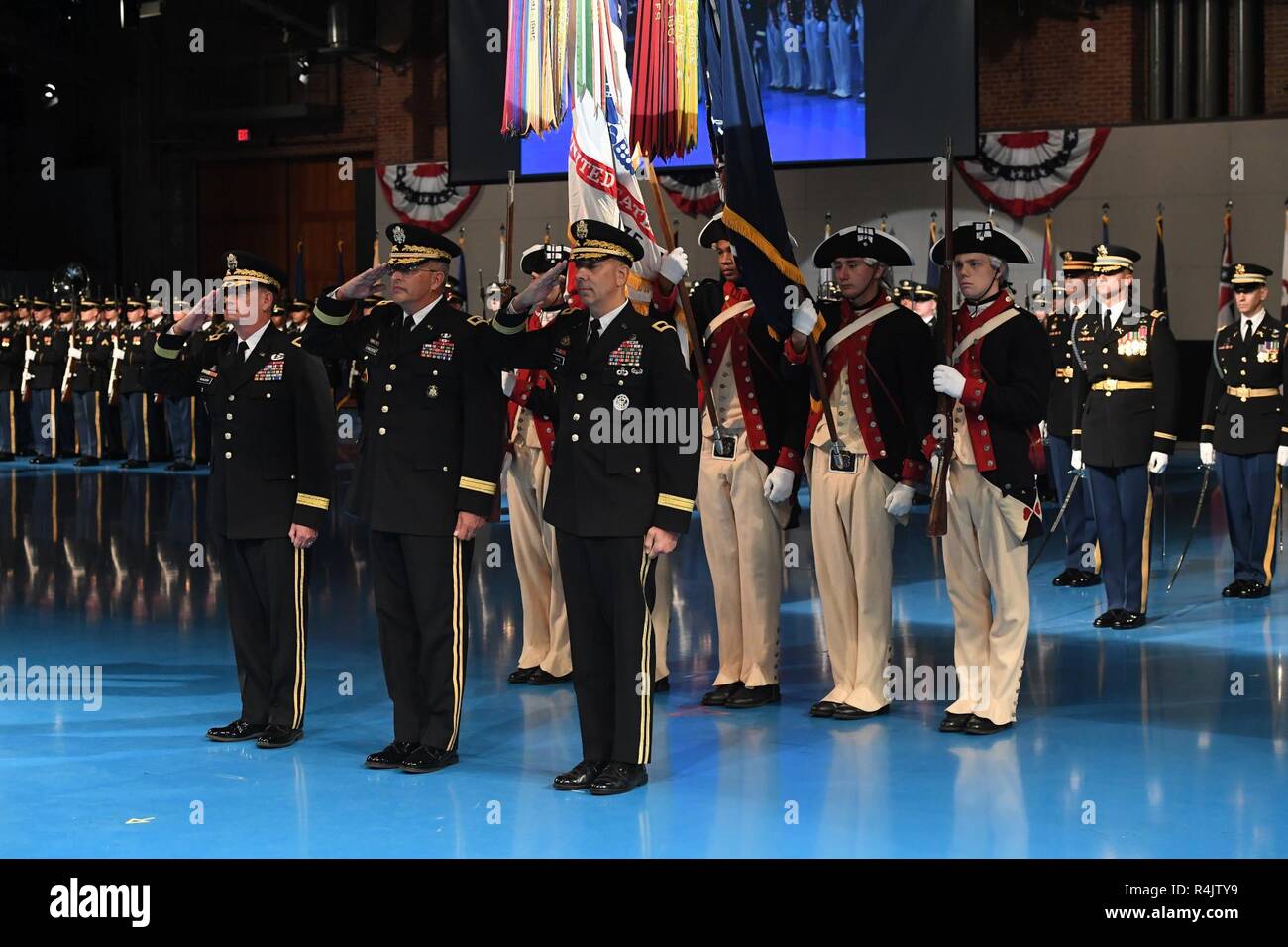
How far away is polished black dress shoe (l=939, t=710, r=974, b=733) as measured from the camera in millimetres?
5426

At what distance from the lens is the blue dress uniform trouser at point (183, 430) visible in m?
15.5

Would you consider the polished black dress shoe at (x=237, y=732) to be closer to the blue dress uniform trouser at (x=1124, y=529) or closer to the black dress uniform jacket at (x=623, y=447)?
the black dress uniform jacket at (x=623, y=447)

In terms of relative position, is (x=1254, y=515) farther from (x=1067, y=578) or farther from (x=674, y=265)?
(x=674, y=265)

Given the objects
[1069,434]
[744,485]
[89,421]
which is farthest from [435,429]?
[89,421]

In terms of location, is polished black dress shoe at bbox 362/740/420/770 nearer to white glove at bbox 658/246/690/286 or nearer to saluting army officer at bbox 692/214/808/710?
saluting army officer at bbox 692/214/808/710

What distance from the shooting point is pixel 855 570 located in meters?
5.69

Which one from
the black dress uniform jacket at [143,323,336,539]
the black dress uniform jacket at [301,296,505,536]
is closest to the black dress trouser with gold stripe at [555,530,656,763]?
the black dress uniform jacket at [301,296,505,536]

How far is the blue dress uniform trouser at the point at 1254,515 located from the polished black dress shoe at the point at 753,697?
339 cm

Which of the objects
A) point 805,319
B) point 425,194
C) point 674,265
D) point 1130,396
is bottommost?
point 1130,396

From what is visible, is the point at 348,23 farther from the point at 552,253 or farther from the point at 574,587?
the point at 574,587

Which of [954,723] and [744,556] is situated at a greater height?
[744,556]

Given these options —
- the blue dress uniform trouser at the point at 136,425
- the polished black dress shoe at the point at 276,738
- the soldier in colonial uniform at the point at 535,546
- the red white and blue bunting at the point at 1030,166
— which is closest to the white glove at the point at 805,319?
the soldier in colonial uniform at the point at 535,546

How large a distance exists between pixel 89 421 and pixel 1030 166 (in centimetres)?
976

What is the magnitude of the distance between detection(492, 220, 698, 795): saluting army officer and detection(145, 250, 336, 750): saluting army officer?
0.92 metres
